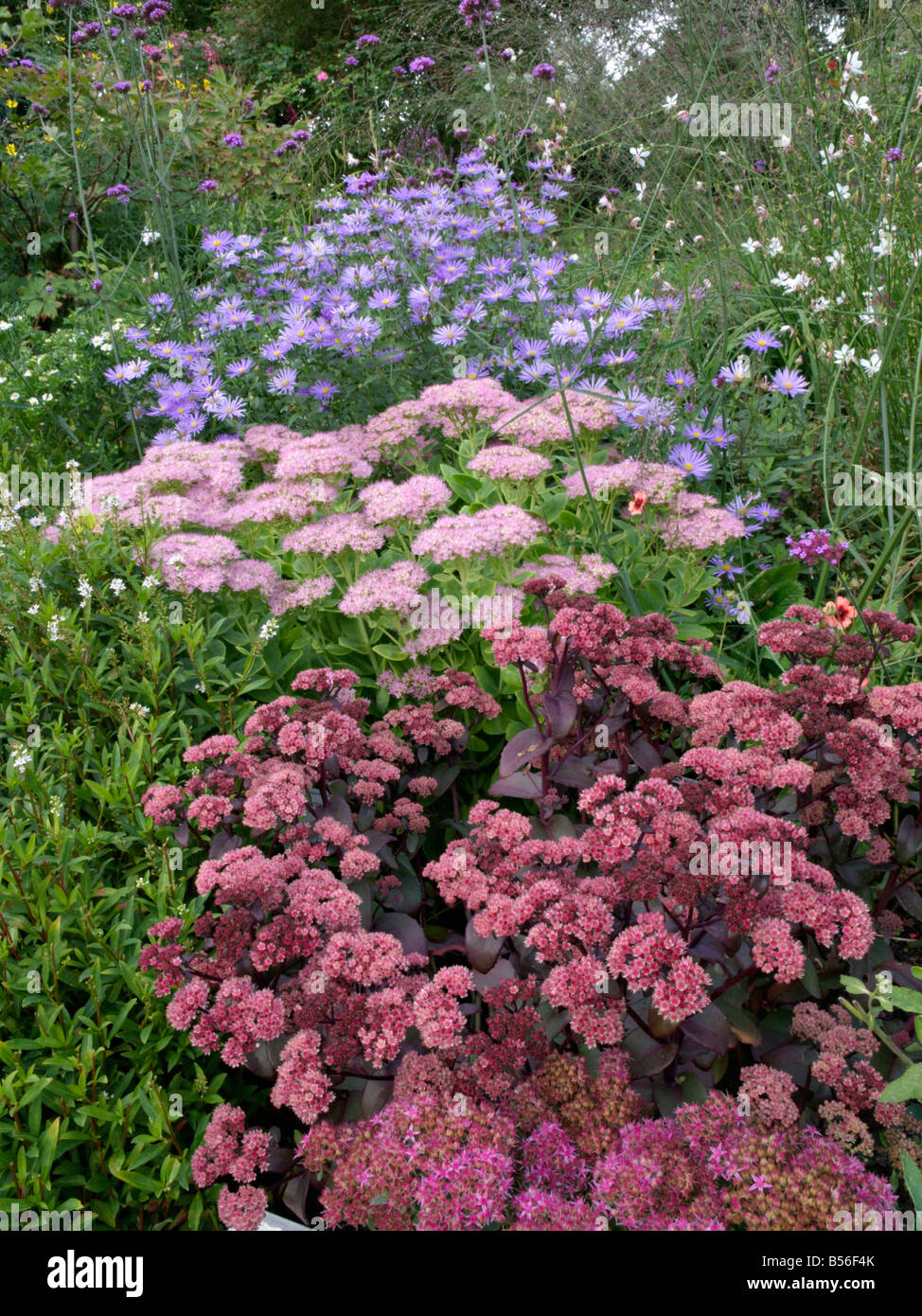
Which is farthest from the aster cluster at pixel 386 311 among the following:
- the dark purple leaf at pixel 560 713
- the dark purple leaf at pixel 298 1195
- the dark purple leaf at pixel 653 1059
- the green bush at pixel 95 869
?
the dark purple leaf at pixel 298 1195

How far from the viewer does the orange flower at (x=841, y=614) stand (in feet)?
8.64

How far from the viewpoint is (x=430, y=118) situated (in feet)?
34.2

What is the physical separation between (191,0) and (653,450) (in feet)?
58.9

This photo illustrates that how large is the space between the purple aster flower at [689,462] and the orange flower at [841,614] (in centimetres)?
76

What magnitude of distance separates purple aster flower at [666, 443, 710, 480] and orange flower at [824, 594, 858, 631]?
756mm

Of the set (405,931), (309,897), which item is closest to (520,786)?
(405,931)

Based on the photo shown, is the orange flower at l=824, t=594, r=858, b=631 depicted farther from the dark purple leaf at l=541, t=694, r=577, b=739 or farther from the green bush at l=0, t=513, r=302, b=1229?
the green bush at l=0, t=513, r=302, b=1229

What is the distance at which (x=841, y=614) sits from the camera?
264 centimetres

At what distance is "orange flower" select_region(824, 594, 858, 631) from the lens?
2633 mm

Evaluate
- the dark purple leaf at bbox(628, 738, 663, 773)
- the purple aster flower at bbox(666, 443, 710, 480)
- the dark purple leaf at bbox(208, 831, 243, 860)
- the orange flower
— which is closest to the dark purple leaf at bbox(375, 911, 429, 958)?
the dark purple leaf at bbox(208, 831, 243, 860)

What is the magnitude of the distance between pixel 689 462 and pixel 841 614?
2.78 ft
